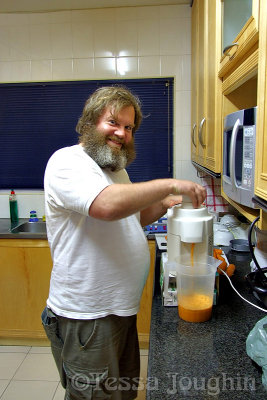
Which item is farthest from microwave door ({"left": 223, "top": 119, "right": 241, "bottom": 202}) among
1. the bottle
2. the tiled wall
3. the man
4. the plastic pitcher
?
the bottle

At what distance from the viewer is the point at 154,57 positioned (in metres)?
2.57

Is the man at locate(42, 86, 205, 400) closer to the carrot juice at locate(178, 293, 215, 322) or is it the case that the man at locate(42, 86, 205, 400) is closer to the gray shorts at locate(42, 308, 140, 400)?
the gray shorts at locate(42, 308, 140, 400)

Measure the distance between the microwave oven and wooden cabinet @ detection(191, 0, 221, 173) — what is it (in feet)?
1.14

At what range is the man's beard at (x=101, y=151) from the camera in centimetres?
121

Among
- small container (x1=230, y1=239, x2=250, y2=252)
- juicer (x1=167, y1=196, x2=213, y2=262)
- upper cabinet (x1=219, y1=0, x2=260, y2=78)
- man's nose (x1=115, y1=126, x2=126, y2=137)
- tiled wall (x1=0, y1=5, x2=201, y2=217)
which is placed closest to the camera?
upper cabinet (x1=219, y1=0, x2=260, y2=78)

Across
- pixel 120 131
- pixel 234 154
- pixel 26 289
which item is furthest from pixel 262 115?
pixel 26 289

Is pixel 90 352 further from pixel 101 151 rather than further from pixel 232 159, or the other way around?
pixel 232 159

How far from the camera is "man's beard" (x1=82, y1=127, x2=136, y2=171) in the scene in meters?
1.21

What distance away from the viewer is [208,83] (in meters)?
1.75

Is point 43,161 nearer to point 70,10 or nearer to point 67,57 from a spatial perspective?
point 67,57

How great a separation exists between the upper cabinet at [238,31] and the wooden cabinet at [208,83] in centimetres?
8

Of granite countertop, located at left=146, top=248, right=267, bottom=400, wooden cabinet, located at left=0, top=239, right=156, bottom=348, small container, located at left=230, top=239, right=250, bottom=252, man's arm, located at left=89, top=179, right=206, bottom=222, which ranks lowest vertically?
wooden cabinet, located at left=0, top=239, right=156, bottom=348

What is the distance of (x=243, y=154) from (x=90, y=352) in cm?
88

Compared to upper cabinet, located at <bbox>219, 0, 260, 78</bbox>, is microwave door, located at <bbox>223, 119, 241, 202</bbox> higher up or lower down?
lower down
